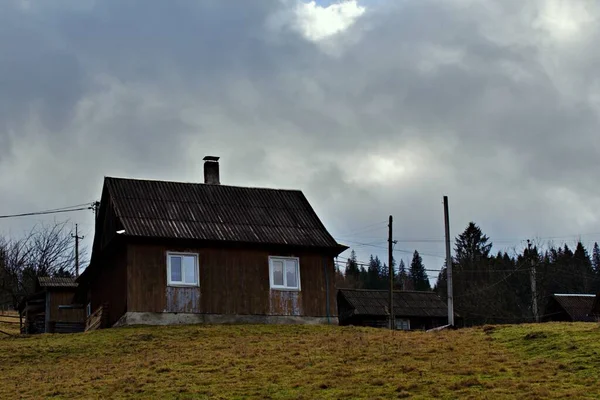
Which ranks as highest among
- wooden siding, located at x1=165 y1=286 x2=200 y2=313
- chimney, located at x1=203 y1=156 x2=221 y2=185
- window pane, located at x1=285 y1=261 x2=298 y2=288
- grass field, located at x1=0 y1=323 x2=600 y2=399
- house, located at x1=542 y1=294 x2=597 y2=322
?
chimney, located at x1=203 y1=156 x2=221 y2=185

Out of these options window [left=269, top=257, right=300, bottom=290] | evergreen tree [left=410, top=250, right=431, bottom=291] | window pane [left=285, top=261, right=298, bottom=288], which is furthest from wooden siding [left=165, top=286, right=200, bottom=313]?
evergreen tree [left=410, top=250, right=431, bottom=291]

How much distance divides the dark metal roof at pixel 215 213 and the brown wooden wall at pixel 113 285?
1.64 metres

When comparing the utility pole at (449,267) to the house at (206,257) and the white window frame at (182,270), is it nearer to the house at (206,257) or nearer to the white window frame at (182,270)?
the house at (206,257)

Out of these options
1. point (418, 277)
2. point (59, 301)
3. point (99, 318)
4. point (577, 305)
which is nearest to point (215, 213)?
point (99, 318)

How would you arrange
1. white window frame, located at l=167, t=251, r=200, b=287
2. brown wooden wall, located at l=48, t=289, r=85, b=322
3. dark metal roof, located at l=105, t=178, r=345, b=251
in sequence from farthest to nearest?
brown wooden wall, located at l=48, t=289, r=85, b=322 → dark metal roof, located at l=105, t=178, r=345, b=251 → white window frame, located at l=167, t=251, r=200, b=287

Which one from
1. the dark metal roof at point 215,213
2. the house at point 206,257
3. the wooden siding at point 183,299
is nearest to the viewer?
the wooden siding at point 183,299

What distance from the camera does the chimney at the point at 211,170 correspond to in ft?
134

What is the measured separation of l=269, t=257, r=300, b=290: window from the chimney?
5886 millimetres

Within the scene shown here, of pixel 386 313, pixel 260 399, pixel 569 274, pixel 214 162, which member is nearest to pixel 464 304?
pixel 569 274

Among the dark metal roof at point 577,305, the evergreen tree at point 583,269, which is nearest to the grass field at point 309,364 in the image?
the dark metal roof at point 577,305

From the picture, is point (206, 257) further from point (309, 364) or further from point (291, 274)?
point (309, 364)

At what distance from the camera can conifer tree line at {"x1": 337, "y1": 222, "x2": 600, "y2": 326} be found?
73.8 metres

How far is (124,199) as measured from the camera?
120ft

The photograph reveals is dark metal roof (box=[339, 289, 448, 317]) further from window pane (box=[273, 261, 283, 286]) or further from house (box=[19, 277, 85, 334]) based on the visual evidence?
window pane (box=[273, 261, 283, 286])
